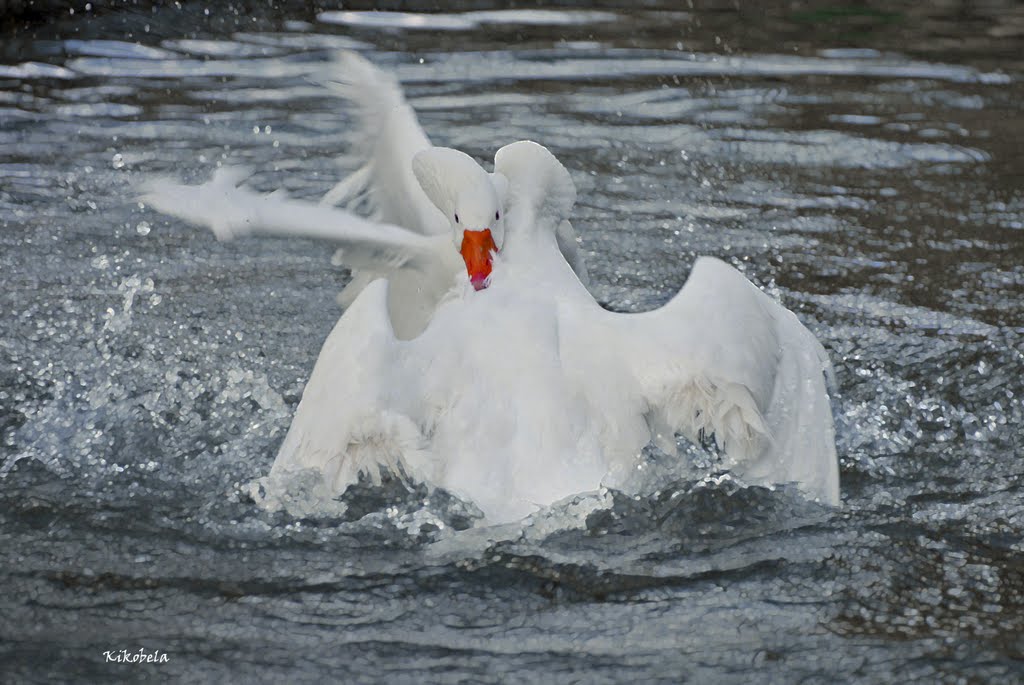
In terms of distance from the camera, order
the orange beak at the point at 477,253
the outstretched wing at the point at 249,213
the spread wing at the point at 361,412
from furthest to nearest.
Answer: the orange beak at the point at 477,253 → the outstretched wing at the point at 249,213 → the spread wing at the point at 361,412

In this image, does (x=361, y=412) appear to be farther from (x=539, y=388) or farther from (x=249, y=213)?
(x=249, y=213)

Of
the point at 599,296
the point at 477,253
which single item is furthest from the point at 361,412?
the point at 599,296

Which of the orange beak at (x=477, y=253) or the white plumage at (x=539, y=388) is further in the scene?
the orange beak at (x=477, y=253)

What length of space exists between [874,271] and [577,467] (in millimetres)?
2580

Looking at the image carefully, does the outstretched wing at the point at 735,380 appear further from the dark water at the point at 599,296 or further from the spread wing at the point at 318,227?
the spread wing at the point at 318,227

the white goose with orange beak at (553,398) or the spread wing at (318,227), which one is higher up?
the spread wing at (318,227)

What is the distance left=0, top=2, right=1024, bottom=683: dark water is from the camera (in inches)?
136

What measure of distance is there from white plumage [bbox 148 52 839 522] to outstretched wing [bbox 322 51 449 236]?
998mm

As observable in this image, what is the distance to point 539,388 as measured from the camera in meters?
3.80

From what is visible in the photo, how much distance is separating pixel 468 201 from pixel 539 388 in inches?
33.2

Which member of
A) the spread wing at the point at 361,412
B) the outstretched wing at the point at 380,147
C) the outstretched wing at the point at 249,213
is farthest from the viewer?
the outstretched wing at the point at 380,147

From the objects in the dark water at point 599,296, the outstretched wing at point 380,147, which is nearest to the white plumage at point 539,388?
the dark water at point 599,296

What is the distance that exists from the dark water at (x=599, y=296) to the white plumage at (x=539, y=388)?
5.6 inches

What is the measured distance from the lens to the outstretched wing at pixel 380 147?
204 inches
